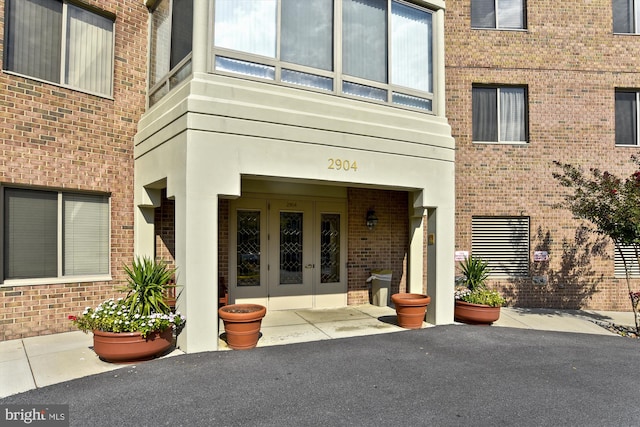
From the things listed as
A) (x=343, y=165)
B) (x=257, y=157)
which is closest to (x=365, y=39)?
(x=343, y=165)

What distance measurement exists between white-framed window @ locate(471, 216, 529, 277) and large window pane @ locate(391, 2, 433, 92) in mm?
4454

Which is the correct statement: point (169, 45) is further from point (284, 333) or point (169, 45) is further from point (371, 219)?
point (371, 219)

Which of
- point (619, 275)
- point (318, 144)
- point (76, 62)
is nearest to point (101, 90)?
point (76, 62)

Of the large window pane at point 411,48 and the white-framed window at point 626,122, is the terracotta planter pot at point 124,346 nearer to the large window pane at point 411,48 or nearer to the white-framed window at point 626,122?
the large window pane at point 411,48

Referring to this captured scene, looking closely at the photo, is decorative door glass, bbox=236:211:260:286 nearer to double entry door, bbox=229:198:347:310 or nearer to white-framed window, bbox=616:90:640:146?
double entry door, bbox=229:198:347:310

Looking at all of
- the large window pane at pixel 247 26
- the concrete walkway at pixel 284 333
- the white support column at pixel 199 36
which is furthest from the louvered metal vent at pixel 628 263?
the white support column at pixel 199 36

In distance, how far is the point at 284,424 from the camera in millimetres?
4391

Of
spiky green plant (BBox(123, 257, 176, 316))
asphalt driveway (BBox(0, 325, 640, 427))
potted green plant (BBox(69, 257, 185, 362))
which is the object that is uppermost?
spiky green plant (BBox(123, 257, 176, 316))

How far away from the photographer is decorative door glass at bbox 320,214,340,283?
10.6 m

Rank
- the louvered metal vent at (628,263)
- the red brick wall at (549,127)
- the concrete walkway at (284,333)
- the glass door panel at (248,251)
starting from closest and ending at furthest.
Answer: the concrete walkway at (284,333), the glass door panel at (248,251), the red brick wall at (549,127), the louvered metal vent at (628,263)

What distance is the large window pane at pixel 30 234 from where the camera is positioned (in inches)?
287

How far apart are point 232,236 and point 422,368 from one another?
17.1 ft

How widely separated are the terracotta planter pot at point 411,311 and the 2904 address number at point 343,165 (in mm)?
2845

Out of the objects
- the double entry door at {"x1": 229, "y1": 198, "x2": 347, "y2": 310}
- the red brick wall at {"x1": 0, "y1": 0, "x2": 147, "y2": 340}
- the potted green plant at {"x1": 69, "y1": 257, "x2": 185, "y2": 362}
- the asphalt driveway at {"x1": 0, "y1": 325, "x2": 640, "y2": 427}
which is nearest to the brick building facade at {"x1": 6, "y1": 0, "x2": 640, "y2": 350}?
the red brick wall at {"x1": 0, "y1": 0, "x2": 147, "y2": 340}
